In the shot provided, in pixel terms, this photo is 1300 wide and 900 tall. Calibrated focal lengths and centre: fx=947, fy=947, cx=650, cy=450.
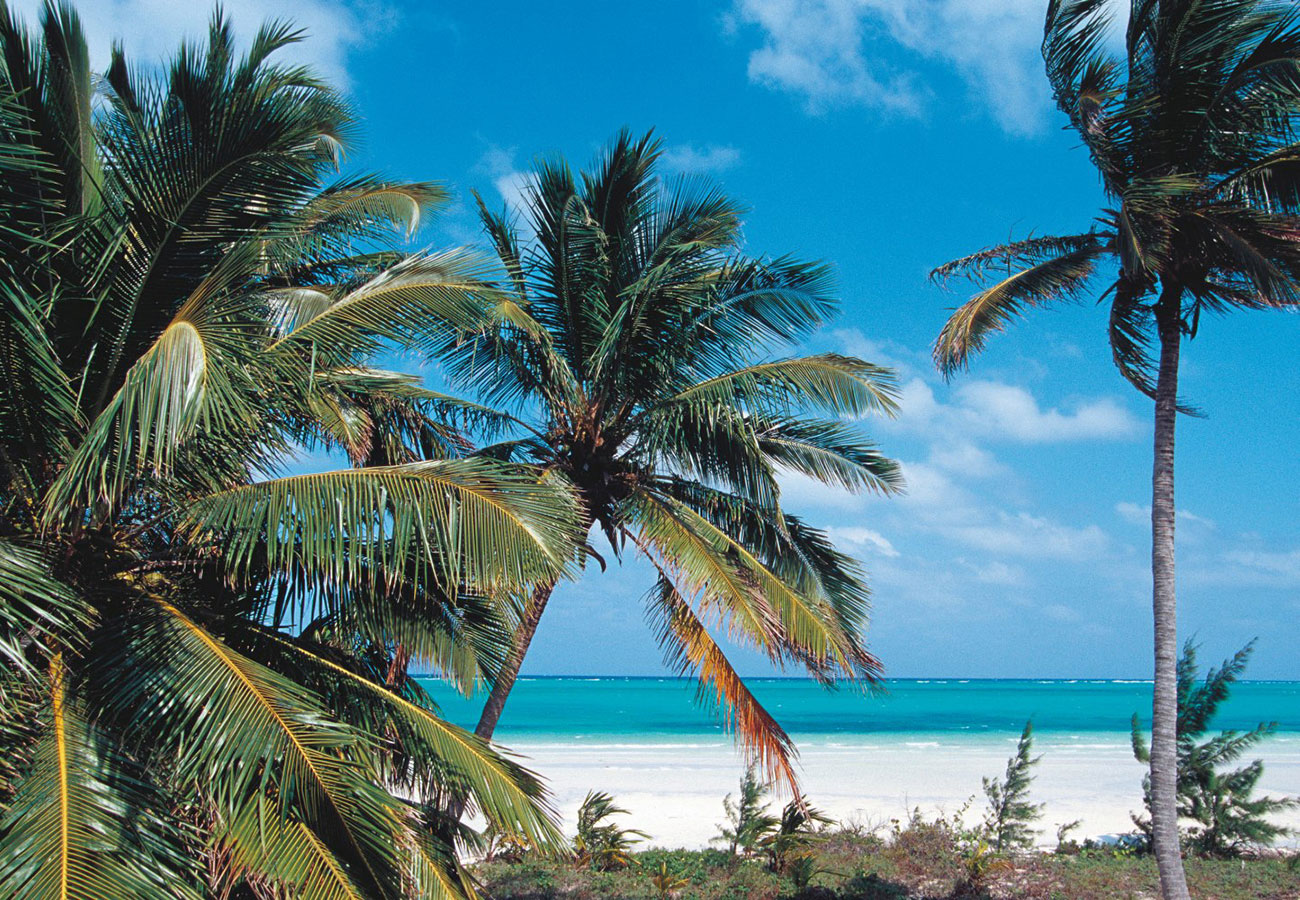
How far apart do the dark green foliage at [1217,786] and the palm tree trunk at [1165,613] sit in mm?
4871

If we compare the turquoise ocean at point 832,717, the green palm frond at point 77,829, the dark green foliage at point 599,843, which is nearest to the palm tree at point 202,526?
the green palm frond at point 77,829

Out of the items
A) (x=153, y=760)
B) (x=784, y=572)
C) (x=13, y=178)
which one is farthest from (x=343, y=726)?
(x=784, y=572)

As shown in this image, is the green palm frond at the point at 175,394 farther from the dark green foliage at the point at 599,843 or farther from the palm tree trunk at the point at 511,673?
the dark green foliage at the point at 599,843

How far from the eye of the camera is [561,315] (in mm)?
9273

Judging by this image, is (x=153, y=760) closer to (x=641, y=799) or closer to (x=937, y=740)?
(x=641, y=799)

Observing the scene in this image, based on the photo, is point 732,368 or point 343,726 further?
point 732,368

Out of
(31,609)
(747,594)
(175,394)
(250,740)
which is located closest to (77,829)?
(250,740)

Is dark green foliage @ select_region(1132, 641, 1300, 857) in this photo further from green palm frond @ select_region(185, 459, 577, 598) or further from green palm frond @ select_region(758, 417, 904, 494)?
green palm frond @ select_region(185, 459, 577, 598)

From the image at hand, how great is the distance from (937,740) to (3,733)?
127 ft

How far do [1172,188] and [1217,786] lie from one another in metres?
8.77

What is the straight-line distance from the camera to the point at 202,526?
189 inches

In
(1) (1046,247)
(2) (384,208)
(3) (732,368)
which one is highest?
(1) (1046,247)

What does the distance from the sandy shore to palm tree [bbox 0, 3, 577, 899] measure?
981cm

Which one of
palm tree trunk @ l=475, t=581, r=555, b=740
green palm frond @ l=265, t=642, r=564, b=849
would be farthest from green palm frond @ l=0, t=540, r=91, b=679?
palm tree trunk @ l=475, t=581, r=555, b=740
